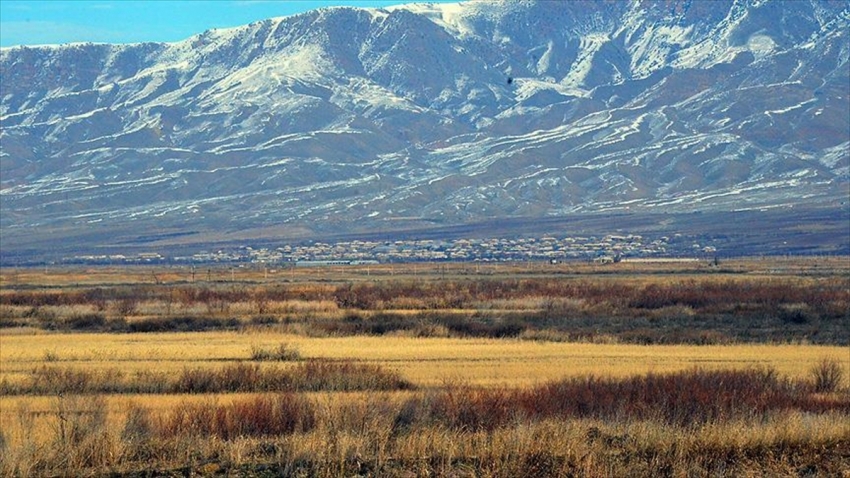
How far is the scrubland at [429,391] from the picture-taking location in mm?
15555

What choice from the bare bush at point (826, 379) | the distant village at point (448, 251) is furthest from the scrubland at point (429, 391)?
the distant village at point (448, 251)

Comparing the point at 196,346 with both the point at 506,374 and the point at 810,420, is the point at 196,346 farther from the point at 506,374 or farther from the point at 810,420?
the point at 810,420

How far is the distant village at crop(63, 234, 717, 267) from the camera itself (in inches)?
6614

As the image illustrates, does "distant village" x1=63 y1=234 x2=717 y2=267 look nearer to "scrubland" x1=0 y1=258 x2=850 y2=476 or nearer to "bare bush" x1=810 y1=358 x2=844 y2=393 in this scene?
"scrubland" x1=0 y1=258 x2=850 y2=476

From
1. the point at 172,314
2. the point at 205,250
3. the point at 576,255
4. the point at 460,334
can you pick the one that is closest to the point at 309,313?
the point at 172,314

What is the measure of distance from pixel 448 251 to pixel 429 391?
158 meters

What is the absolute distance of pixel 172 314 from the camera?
5322 centimetres

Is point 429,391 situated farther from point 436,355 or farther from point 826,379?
point 436,355

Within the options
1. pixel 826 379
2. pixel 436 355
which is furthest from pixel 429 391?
pixel 436 355

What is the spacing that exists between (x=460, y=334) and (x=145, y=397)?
18.9m

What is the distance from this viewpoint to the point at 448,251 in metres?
180

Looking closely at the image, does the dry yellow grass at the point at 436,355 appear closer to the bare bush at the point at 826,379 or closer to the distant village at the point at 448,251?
the bare bush at the point at 826,379

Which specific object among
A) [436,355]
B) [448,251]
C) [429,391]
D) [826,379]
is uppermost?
[448,251]

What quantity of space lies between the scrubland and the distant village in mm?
112560
